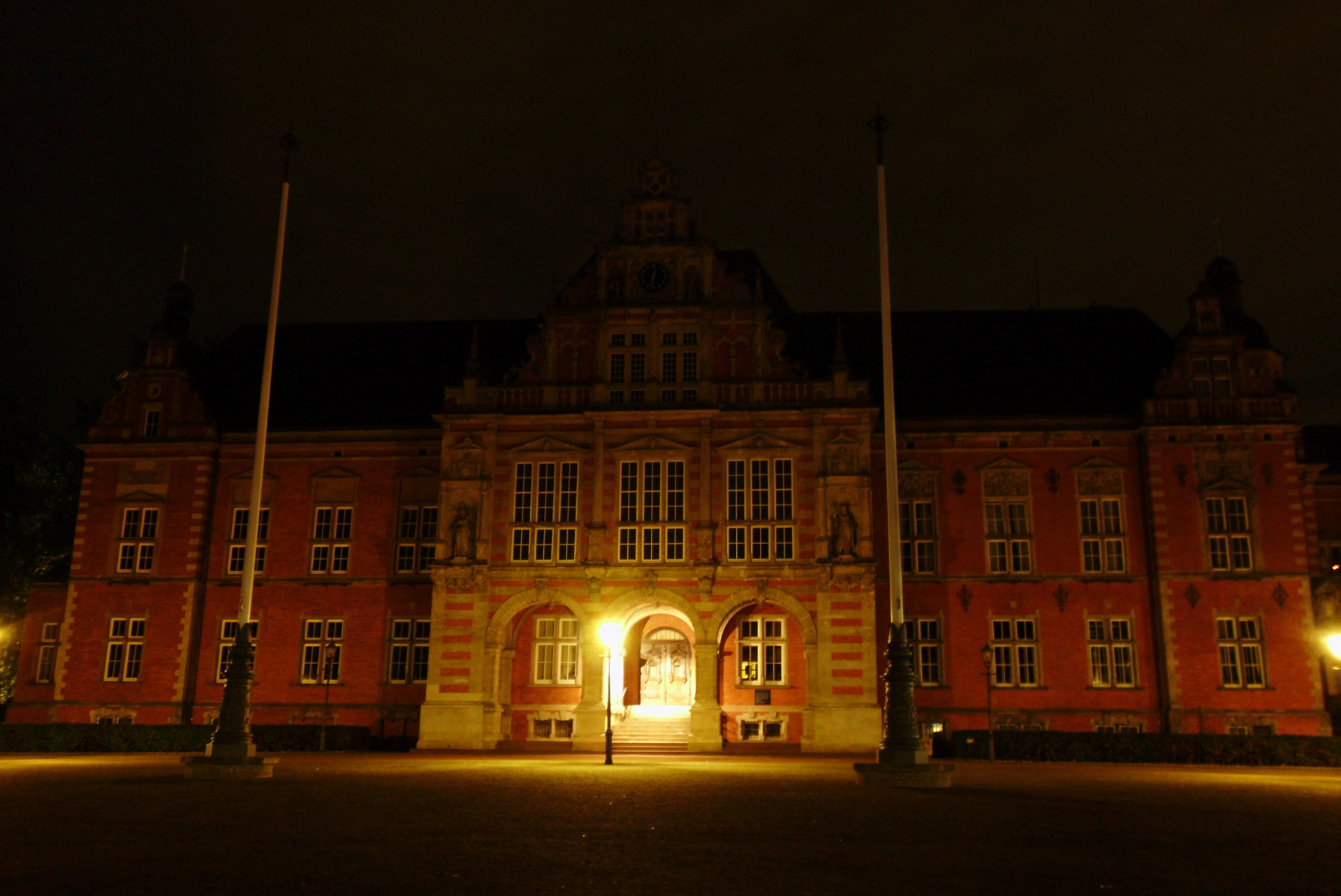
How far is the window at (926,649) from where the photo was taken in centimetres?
3762

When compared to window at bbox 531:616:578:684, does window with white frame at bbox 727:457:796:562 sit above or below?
above

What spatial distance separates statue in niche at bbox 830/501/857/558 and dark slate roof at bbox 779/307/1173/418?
5.71m

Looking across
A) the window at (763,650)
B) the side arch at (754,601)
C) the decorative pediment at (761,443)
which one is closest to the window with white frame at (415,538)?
the side arch at (754,601)

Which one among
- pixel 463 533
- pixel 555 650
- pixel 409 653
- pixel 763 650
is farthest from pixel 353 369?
pixel 763 650

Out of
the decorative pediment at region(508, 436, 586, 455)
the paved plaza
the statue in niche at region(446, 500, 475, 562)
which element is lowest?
the paved plaza

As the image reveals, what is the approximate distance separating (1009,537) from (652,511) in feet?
40.7

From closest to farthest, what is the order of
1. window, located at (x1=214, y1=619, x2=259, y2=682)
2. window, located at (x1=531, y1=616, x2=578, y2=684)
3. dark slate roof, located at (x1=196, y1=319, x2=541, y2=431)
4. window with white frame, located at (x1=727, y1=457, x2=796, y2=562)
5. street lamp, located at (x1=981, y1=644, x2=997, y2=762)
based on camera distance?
street lamp, located at (x1=981, y1=644, x2=997, y2=762) < window with white frame, located at (x1=727, y1=457, x2=796, y2=562) < window, located at (x1=531, y1=616, x2=578, y2=684) < window, located at (x1=214, y1=619, x2=259, y2=682) < dark slate roof, located at (x1=196, y1=319, x2=541, y2=431)

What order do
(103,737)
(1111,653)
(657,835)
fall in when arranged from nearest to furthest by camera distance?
1. (657,835)
2. (103,737)
3. (1111,653)

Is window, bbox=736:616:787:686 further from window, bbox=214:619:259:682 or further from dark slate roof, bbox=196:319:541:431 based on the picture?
window, bbox=214:619:259:682

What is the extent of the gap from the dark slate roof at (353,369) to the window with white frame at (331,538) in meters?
3.27

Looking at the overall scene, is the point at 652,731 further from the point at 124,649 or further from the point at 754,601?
the point at 124,649

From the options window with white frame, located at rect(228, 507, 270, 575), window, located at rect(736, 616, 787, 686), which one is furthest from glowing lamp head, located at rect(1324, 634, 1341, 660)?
window with white frame, located at rect(228, 507, 270, 575)

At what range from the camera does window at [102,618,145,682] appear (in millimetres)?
39688

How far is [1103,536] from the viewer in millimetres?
37969
